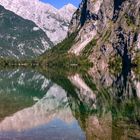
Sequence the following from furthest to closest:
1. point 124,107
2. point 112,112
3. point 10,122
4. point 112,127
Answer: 1. point 124,107
2. point 112,112
3. point 10,122
4. point 112,127

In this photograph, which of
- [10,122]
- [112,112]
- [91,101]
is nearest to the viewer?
[10,122]

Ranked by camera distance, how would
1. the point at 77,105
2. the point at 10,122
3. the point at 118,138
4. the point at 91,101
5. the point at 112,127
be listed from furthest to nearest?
1. the point at 91,101
2. the point at 77,105
3. the point at 10,122
4. the point at 112,127
5. the point at 118,138

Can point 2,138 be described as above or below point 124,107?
below

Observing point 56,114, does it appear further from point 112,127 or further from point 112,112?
point 112,127

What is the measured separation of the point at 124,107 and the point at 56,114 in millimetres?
13948

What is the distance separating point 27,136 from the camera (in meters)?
54.4

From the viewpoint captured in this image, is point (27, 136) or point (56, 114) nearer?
point (27, 136)

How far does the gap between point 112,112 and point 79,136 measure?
23.0 meters

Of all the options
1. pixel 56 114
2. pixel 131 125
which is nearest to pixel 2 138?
pixel 131 125

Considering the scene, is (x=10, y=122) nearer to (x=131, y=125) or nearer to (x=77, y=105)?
(x=131, y=125)

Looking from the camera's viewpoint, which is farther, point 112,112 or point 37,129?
point 112,112

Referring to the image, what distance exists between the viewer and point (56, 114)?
7900 cm

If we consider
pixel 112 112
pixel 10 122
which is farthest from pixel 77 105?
pixel 10 122

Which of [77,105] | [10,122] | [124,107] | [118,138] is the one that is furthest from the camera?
[77,105]
